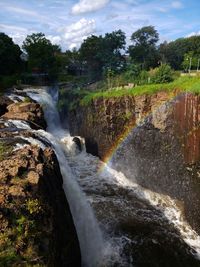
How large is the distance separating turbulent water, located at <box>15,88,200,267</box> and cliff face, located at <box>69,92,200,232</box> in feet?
2.84

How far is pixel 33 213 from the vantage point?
8.79 meters

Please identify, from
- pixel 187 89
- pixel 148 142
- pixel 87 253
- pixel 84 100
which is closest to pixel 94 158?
pixel 84 100

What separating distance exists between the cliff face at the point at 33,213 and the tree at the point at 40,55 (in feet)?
119

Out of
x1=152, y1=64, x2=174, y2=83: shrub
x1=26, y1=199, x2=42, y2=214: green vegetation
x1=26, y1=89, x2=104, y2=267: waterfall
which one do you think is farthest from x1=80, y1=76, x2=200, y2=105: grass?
x1=26, y1=199, x2=42, y2=214: green vegetation

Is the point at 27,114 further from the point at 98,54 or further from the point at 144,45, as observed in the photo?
the point at 144,45

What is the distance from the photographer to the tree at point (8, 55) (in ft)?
133

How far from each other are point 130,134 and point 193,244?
345 inches

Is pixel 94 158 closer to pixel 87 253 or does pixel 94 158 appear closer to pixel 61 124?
pixel 61 124

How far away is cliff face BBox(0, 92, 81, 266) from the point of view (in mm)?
7906

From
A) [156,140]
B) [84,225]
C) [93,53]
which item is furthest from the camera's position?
[93,53]

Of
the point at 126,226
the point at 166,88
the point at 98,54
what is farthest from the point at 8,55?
the point at 126,226

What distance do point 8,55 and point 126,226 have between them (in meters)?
32.5

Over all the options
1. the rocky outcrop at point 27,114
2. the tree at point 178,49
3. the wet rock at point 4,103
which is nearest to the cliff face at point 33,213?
the rocky outcrop at point 27,114

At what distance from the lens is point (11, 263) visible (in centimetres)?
744
